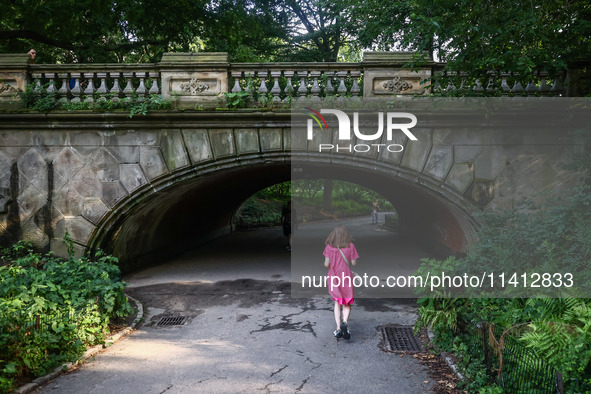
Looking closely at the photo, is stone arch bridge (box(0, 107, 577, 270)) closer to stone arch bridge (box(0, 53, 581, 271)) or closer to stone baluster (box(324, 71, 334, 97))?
stone arch bridge (box(0, 53, 581, 271))

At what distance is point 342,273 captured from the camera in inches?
230

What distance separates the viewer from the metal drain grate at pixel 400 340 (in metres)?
5.52

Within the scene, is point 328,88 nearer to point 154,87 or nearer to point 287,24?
point 154,87

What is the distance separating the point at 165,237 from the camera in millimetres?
13016

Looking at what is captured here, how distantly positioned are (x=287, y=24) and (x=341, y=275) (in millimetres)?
16075

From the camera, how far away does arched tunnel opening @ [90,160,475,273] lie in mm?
8969

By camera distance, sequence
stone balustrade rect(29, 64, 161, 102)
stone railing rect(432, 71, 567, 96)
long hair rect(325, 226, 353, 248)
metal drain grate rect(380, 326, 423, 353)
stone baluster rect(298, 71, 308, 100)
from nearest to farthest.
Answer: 1. metal drain grate rect(380, 326, 423, 353)
2. long hair rect(325, 226, 353, 248)
3. stone railing rect(432, 71, 567, 96)
4. stone baluster rect(298, 71, 308, 100)
5. stone balustrade rect(29, 64, 161, 102)

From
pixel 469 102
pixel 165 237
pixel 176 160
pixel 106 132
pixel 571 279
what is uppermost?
pixel 469 102

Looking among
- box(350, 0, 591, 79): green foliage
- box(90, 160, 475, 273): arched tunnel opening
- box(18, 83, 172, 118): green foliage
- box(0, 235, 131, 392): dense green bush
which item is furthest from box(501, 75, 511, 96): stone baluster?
box(0, 235, 131, 392): dense green bush

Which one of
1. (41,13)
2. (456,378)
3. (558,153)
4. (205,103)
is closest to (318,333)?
(456,378)

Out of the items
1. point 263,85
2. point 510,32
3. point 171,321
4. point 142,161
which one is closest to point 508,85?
point 510,32

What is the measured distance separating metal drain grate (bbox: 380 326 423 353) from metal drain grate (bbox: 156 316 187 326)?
10.1 feet

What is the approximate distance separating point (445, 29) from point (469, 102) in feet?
5.55

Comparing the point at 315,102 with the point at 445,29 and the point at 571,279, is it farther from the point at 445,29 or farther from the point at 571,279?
the point at 571,279
